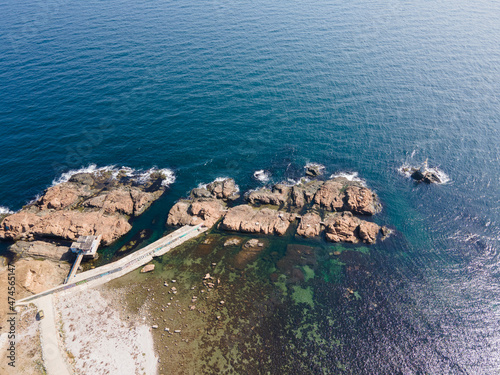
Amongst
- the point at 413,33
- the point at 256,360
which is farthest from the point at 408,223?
the point at 413,33

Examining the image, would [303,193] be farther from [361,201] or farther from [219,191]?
[219,191]

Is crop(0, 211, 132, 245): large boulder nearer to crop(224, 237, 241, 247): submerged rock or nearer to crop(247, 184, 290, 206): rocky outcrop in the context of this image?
crop(224, 237, 241, 247): submerged rock

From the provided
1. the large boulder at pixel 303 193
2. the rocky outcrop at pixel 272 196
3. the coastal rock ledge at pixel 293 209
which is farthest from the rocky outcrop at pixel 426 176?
the rocky outcrop at pixel 272 196

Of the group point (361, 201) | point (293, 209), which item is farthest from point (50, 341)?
point (361, 201)

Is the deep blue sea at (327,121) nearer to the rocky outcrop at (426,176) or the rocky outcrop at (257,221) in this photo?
the rocky outcrop at (426,176)

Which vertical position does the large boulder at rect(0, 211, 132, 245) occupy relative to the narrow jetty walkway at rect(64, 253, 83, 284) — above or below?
above

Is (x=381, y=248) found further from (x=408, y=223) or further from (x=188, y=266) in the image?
(x=188, y=266)

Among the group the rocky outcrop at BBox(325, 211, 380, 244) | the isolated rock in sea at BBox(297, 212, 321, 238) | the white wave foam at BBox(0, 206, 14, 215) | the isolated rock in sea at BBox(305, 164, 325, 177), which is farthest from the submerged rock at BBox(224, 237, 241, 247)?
the white wave foam at BBox(0, 206, 14, 215)
